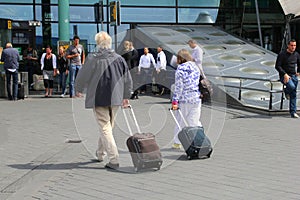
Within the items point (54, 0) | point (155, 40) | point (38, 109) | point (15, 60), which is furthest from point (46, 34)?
point (38, 109)

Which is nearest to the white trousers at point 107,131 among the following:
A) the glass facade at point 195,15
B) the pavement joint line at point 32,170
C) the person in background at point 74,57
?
the pavement joint line at point 32,170

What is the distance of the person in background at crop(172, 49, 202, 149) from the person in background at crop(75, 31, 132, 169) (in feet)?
3.44

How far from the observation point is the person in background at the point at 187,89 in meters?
7.41

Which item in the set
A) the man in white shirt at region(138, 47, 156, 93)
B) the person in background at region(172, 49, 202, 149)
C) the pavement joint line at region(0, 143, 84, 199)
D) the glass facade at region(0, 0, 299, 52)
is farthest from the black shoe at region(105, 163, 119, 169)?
the glass facade at region(0, 0, 299, 52)

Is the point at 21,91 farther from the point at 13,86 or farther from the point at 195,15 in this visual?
the point at 195,15

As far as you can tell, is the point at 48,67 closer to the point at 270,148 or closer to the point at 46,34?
the point at 46,34

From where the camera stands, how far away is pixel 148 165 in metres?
6.38

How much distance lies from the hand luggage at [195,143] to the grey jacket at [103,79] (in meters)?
1.16

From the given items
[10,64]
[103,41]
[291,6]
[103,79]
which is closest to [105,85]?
[103,79]

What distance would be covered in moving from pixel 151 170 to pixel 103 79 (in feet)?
4.54

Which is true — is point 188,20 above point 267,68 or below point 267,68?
above

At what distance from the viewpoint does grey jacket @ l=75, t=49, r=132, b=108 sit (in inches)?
252

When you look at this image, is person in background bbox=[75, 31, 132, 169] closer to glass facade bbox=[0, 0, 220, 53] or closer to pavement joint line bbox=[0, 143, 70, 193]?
pavement joint line bbox=[0, 143, 70, 193]

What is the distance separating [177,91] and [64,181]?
2.38m
